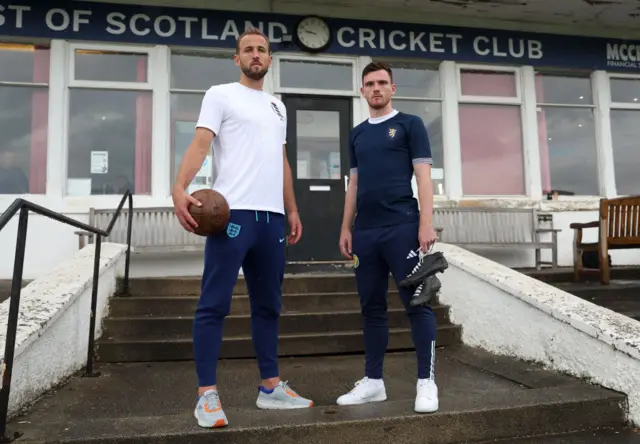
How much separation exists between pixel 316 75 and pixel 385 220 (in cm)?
504

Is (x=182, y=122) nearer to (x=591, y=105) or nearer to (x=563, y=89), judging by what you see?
(x=563, y=89)

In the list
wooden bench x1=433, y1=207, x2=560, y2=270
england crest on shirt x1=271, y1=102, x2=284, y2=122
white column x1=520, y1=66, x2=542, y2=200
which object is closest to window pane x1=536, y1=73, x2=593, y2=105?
white column x1=520, y1=66, x2=542, y2=200

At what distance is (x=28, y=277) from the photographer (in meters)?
6.26

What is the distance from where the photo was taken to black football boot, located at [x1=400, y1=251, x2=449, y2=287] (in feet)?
8.52

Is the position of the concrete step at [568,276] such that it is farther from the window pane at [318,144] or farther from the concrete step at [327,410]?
the window pane at [318,144]

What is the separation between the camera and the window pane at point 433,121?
7.68 meters

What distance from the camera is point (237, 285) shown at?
16.1 ft

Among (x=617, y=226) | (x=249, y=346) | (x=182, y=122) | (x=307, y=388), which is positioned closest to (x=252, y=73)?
(x=307, y=388)

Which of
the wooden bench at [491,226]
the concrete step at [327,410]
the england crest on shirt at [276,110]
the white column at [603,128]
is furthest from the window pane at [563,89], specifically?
the england crest on shirt at [276,110]

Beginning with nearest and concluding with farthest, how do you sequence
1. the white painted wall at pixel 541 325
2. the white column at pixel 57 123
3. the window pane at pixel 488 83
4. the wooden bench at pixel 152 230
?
1. the white painted wall at pixel 541 325
2. the wooden bench at pixel 152 230
3. the white column at pixel 57 123
4. the window pane at pixel 488 83

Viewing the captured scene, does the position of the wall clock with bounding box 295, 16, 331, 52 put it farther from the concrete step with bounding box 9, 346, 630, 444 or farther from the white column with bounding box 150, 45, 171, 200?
the concrete step with bounding box 9, 346, 630, 444

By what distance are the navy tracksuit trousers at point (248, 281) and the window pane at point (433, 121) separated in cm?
541

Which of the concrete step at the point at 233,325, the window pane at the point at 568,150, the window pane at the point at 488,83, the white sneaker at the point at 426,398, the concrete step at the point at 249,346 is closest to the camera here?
the white sneaker at the point at 426,398

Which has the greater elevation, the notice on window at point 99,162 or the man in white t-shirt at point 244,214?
the notice on window at point 99,162
